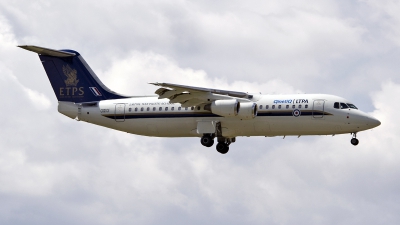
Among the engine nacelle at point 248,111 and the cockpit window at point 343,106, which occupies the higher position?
the cockpit window at point 343,106

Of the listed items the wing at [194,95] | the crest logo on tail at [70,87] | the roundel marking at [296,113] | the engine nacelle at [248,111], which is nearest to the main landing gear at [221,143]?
the wing at [194,95]

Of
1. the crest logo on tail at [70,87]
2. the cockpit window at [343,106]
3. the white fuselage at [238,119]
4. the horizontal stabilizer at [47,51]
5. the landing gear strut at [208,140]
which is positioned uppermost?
the horizontal stabilizer at [47,51]

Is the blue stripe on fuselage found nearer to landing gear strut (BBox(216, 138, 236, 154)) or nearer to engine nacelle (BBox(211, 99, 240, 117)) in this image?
engine nacelle (BBox(211, 99, 240, 117))

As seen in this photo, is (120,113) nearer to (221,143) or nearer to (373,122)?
(221,143)

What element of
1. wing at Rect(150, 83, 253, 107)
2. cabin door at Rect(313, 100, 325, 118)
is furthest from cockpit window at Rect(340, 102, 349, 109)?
wing at Rect(150, 83, 253, 107)

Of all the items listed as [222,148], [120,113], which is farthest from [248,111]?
[120,113]

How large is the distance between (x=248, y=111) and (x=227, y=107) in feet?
2.98

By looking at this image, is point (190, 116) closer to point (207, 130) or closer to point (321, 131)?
point (207, 130)

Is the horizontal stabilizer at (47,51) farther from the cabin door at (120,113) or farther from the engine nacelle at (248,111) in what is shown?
the engine nacelle at (248,111)

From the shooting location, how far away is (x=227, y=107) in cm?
3428

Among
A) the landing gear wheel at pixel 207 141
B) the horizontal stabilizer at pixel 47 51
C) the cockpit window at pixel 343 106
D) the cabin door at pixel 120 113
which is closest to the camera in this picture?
the cockpit window at pixel 343 106

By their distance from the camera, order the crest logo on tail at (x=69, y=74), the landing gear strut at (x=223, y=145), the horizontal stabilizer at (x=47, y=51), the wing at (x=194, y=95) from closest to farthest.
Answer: the wing at (x=194, y=95), the landing gear strut at (x=223, y=145), the horizontal stabilizer at (x=47, y=51), the crest logo on tail at (x=69, y=74)

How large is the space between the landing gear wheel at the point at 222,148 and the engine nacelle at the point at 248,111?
2.87 metres

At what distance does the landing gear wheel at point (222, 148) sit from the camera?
36938mm
